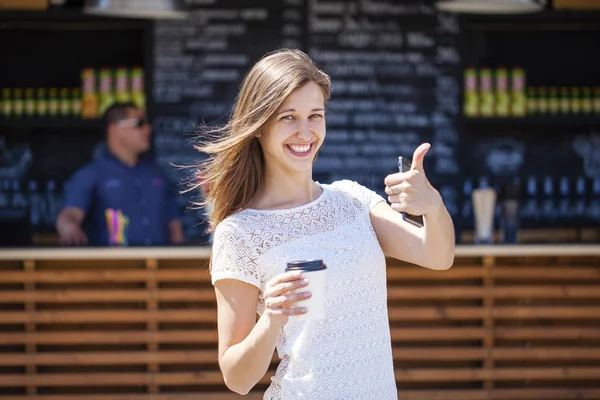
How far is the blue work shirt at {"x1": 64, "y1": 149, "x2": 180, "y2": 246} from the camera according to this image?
5793 millimetres

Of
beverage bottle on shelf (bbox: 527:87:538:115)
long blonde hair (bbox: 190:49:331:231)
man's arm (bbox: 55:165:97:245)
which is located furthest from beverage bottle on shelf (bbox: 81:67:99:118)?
long blonde hair (bbox: 190:49:331:231)

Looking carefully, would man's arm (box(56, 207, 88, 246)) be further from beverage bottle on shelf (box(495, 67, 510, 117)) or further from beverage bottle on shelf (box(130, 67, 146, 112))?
beverage bottle on shelf (box(495, 67, 510, 117))

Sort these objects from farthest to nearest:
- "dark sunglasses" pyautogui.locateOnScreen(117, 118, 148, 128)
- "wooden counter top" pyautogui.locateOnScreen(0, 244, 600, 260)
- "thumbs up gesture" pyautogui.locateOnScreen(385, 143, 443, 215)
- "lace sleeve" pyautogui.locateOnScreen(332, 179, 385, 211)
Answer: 1. "dark sunglasses" pyautogui.locateOnScreen(117, 118, 148, 128)
2. "wooden counter top" pyautogui.locateOnScreen(0, 244, 600, 260)
3. "lace sleeve" pyautogui.locateOnScreen(332, 179, 385, 211)
4. "thumbs up gesture" pyautogui.locateOnScreen(385, 143, 443, 215)

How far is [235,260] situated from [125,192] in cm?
394

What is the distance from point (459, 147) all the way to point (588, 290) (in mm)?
1859

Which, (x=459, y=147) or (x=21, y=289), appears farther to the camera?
(x=459, y=147)

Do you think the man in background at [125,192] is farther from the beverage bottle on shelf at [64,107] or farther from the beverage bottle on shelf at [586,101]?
the beverage bottle on shelf at [586,101]

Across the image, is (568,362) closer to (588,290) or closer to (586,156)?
(588,290)

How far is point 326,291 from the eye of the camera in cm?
204

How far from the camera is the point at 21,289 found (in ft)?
16.1

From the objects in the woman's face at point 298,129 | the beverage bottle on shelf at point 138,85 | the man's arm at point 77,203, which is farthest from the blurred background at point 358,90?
the woman's face at point 298,129

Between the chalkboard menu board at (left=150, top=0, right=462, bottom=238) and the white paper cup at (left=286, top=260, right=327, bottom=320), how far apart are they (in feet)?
14.9

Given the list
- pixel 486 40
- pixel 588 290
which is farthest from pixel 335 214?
pixel 486 40

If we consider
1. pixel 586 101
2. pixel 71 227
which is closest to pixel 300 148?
pixel 71 227
